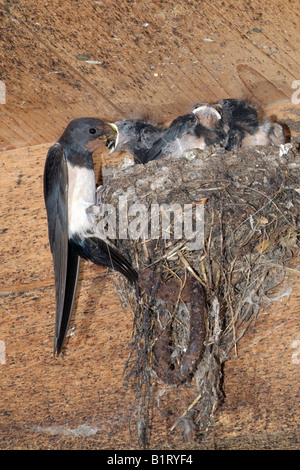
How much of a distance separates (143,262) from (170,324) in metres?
0.19

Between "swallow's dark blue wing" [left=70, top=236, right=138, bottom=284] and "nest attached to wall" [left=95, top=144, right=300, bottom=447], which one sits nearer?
"nest attached to wall" [left=95, top=144, right=300, bottom=447]

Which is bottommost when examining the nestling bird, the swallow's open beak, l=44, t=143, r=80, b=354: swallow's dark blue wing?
l=44, t=143, r=80, b=354: swallow's dark blue wing

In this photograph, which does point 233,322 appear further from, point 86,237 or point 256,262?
point 86,237

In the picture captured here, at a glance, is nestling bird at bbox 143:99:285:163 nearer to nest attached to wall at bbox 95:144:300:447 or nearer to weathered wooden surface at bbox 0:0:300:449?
weathered wooden surface at bbox 0:0:300:449

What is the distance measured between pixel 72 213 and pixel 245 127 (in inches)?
27.2

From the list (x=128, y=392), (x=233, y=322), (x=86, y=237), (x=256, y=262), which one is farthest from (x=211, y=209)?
(x=128, y=392)

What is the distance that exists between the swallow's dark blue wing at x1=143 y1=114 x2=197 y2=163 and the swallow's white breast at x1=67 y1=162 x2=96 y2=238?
30cm

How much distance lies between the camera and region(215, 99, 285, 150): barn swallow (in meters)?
2.12

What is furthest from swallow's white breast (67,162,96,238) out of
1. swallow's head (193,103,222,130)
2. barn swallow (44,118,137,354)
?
swallow's head (193,103,222,130)

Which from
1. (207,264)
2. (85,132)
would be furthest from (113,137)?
(207,264)

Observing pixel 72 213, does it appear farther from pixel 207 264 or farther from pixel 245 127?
pixel 245 127

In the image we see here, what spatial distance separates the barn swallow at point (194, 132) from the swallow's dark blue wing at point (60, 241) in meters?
0.39

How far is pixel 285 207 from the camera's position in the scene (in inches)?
70.1

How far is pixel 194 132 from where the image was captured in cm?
218
